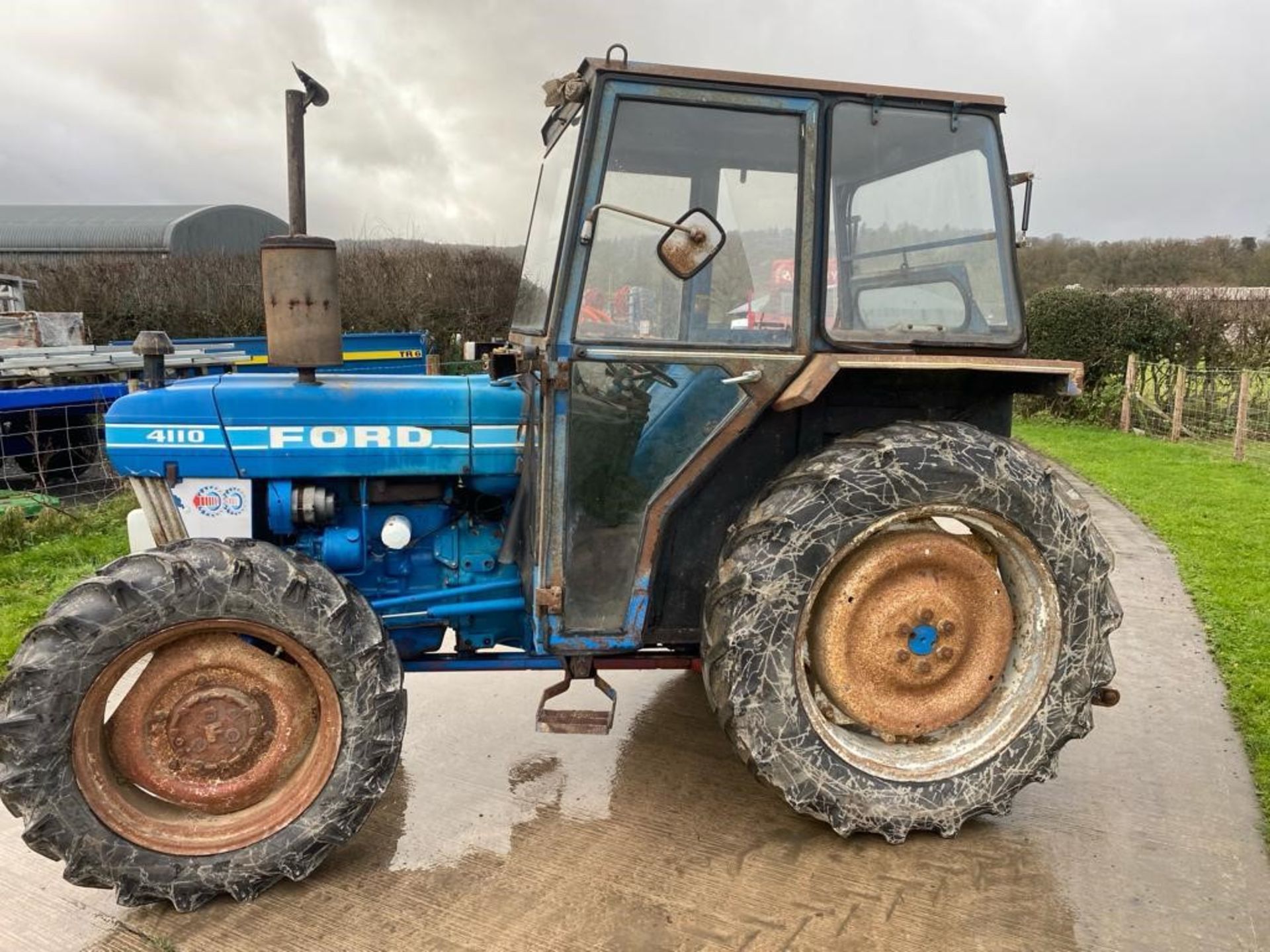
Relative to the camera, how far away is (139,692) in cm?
262

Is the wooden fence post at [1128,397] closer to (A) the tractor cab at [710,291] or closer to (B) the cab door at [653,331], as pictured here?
(A) the tractor cab at [710,291]

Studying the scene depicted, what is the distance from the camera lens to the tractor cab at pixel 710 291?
271 cm

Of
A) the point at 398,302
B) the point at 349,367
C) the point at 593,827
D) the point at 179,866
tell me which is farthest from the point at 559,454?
the point at 398,302

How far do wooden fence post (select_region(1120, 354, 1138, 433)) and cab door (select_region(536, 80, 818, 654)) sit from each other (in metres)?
12.6

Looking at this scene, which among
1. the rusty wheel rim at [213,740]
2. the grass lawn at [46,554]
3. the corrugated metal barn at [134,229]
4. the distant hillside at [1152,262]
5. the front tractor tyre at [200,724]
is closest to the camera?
the front tractor tyre at [200,724]

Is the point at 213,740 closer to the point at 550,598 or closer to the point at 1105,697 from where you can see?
the point at 550,598

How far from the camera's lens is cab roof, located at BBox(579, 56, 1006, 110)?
2650 mm

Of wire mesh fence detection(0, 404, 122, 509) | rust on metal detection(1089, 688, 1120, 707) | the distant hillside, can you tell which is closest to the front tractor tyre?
rust on metal detection(1089, 688, 1120, 707)

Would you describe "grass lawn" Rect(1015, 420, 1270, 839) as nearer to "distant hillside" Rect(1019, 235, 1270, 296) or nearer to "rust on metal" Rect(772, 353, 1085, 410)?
"rust on metal" Rect(772, 353, 1085, 410)

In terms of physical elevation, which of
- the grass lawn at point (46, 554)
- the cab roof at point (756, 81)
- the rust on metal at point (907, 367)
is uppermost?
the cab roof at point (756, 81)

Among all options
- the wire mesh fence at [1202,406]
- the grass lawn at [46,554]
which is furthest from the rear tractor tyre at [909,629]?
the wire mesh fence at [1202,406]

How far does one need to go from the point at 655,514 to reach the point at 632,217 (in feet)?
2.99

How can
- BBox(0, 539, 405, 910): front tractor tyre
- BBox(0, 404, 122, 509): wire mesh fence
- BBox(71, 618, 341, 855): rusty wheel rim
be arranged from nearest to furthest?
1. BBox(0, 539, 405, 910): front tractor tyre
2. BBox(71, 618, 341, 855): rusty wheel rim
3. BBox(0, 404, 122, 509): wire mesh fence

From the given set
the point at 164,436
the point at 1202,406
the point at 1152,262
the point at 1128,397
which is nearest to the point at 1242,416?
the point at 1202,406
